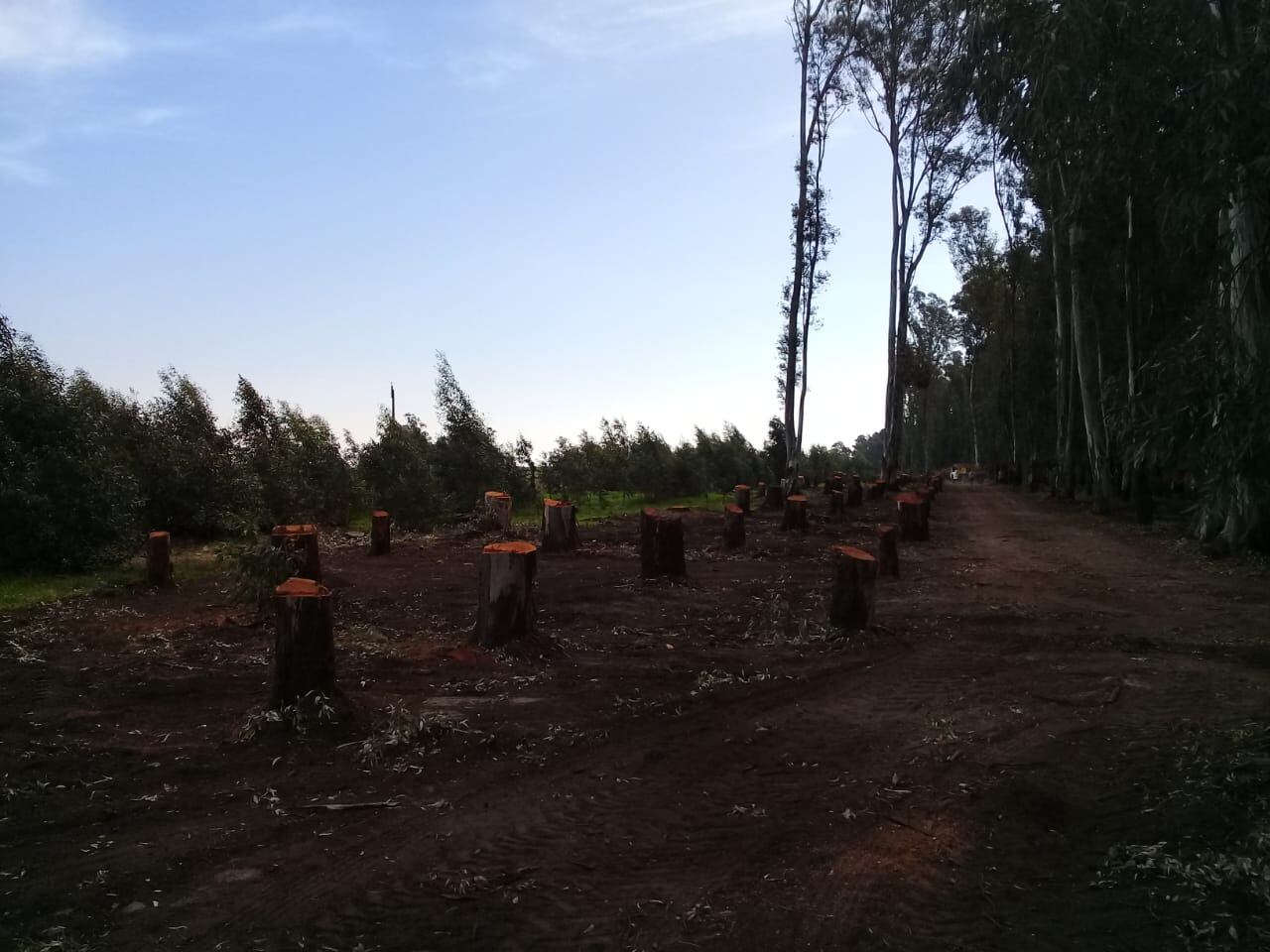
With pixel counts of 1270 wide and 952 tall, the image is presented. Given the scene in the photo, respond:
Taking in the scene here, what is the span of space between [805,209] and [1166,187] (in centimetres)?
2512

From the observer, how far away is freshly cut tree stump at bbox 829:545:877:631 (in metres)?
8.11

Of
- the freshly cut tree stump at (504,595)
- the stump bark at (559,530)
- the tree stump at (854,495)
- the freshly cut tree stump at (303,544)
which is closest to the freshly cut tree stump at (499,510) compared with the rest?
the stump bark at (559,530)

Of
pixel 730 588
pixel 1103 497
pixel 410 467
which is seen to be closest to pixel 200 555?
pixel 410 467

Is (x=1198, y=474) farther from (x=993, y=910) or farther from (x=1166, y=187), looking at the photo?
(x=993, y=910)

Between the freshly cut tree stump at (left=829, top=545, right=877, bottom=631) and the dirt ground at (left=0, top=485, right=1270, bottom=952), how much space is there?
22 cm

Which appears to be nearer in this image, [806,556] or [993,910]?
[993,910]

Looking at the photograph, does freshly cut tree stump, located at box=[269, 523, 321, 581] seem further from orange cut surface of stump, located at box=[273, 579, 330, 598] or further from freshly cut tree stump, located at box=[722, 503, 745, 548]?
freshly cut tree stump, located at box=[722, 503, 745, 548]

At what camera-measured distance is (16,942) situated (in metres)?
3.23

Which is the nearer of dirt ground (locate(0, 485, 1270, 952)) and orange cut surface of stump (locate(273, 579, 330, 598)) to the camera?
dirt ground (locate(0, 485, 1270, 952))

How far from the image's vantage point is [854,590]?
812 cm

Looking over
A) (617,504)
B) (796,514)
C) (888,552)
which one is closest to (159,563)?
(888,552)

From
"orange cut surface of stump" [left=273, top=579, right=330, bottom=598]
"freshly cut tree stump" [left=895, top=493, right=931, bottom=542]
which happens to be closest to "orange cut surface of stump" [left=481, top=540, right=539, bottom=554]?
"orange cut surface of stump" [left=273, top=579, right=330, bottom=598]

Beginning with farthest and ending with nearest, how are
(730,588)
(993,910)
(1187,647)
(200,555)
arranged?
(200,555), (730,588), (1187,647), (993,910)

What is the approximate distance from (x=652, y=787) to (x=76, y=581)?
34.3 feet
